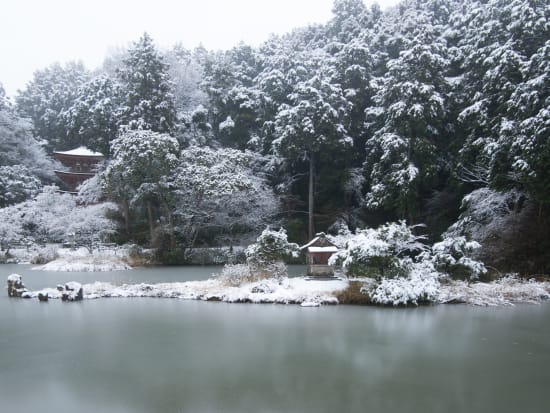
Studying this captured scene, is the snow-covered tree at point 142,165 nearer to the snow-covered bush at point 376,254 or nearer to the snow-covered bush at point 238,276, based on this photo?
the snow-covered bush at point 238,276

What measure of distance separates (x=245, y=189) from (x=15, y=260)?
11.6 m

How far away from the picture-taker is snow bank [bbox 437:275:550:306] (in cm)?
1164

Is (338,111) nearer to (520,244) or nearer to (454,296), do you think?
(520,244)

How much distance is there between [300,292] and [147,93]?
1678 cm

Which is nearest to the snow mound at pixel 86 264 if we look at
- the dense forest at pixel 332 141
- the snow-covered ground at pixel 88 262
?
the snow-covered ground at pixel 88 262

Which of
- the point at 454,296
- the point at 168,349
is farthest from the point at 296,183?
the point at 168,349

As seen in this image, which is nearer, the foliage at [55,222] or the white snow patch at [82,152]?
the foliage at [55,222]

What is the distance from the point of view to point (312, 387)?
604 cm

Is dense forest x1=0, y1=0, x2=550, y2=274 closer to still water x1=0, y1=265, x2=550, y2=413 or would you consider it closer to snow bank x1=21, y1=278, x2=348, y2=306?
still water x1=0, y1=265, x2=550, y2=413

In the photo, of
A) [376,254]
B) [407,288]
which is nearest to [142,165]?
[376,254]

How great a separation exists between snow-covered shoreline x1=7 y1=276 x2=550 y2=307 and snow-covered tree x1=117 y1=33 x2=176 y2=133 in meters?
12.6

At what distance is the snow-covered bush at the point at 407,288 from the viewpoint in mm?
11312

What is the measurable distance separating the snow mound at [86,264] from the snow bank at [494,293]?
13.4 meters

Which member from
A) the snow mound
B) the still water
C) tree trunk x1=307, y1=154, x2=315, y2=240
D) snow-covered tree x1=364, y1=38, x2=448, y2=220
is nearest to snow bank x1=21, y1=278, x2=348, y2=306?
the still water
